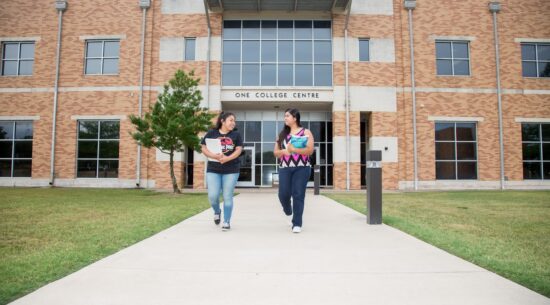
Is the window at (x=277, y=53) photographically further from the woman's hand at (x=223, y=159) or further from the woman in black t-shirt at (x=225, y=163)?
the woman's hand at (x=223, y=159)

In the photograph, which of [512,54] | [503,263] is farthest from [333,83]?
[503,263]

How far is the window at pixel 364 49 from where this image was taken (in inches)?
832

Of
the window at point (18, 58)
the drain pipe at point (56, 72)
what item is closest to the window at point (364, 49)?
the drain pipe at point (56, 72)

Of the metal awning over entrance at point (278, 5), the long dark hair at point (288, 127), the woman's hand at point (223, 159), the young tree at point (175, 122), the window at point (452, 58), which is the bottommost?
the woman's hand at point (223, 159)

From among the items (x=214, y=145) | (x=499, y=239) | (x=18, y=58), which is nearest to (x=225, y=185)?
(x=214, y=145)

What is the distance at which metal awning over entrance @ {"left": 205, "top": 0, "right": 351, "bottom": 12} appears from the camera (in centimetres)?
2016

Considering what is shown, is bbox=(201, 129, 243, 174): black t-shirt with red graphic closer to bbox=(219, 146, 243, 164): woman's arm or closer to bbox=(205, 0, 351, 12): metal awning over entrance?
bbox=(219, 146, 243, 164): woman's arm

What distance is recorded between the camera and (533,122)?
69.4 ft

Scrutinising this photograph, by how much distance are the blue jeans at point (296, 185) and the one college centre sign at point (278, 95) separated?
593 inches

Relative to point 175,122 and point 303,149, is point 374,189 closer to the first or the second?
point 303,149

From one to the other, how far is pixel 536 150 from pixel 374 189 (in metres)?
19.8

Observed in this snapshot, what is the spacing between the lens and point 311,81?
21125 mm

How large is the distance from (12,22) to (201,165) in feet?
49.1

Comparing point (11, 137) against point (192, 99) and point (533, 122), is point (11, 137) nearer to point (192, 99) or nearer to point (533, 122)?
point (192, 99)
